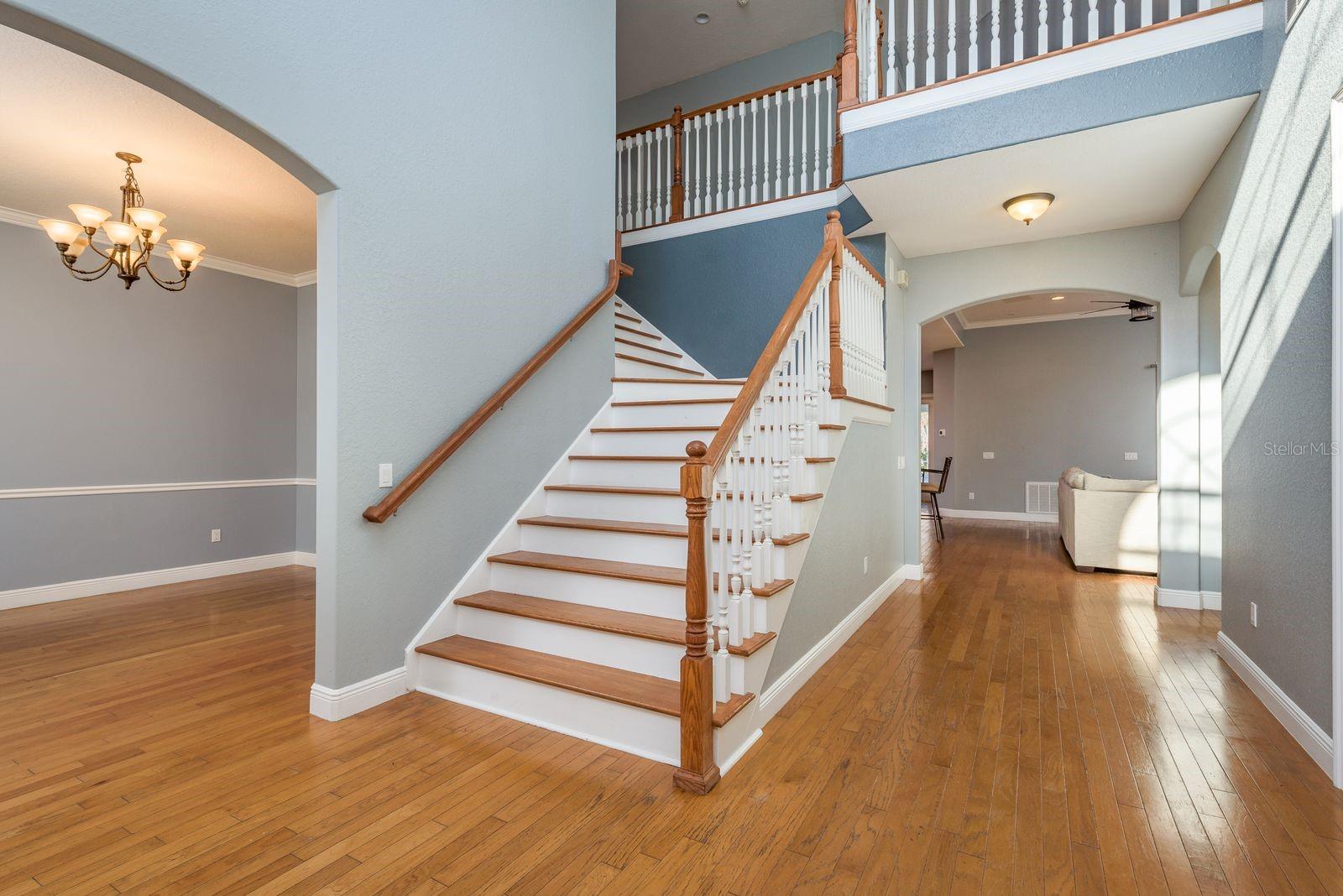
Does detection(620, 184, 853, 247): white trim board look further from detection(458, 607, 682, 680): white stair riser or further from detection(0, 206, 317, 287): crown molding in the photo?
detection(458, 607, 682, 680): white stair riser

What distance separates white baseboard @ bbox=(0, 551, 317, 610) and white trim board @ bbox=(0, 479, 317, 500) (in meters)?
0.64

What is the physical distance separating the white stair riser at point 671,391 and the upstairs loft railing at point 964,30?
1958 millimetres

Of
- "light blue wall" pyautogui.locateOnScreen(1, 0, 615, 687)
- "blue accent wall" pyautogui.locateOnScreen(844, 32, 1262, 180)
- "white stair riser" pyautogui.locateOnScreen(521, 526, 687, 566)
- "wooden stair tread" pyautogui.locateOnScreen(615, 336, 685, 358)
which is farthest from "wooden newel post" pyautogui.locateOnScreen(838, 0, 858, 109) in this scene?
"white stair riser" pyautogui.locateOnScreen(521, 526, 687, 566)

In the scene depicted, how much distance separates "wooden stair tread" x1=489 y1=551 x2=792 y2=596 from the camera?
9.10 ft

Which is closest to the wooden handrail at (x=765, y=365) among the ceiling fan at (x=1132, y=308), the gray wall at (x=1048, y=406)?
the ceiling fan at (x=1132, y=308)

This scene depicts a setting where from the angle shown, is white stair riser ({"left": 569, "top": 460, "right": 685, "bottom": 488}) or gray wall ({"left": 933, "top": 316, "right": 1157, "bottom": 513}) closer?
white stair riser ({"left": 569, "top": 460, "right": 685, "bottom": 488})

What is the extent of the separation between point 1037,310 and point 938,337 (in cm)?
146

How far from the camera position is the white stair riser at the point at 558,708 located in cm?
233

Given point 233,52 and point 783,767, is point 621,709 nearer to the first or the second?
point 783,767

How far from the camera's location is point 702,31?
20.7 ft

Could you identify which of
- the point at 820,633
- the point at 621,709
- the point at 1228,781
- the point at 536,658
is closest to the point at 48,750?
the point at 536,658

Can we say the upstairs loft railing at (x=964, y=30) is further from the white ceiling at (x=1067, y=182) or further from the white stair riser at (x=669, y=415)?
the white stair riser at (x=669, y=415)

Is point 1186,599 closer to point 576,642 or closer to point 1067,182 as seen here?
point 1067,182

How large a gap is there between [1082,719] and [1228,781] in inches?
20.6
